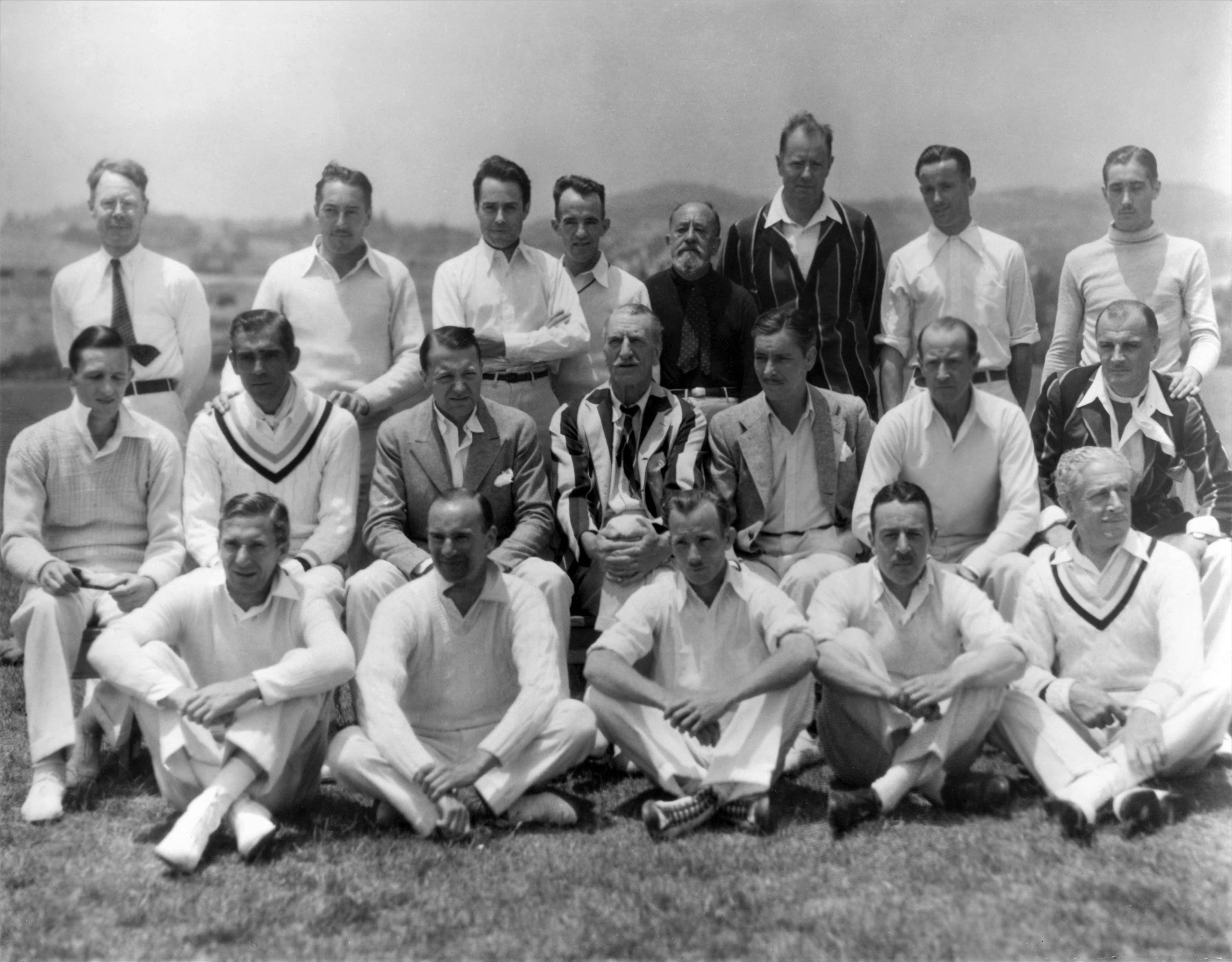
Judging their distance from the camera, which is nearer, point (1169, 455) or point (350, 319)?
point (1169, 455)

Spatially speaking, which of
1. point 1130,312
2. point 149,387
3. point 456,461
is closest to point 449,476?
point 456,461

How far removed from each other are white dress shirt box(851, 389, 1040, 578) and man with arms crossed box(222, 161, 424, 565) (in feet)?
8.28

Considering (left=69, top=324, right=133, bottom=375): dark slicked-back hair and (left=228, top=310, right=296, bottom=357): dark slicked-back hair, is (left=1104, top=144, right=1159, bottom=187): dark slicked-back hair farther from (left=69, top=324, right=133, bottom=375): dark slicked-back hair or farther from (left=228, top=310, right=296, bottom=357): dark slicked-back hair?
(left=69, top=324, right=133, bottom=375): dark slicked-back hair

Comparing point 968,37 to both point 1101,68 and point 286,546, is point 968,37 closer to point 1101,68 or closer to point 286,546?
point 1101,68

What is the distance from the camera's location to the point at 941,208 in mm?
6910

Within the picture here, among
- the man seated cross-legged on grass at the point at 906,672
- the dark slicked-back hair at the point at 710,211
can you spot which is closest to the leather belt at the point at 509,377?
the dark slicked-back hair at the point at 710,211

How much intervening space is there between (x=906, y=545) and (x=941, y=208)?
99.1 inches

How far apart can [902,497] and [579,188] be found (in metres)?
2.74

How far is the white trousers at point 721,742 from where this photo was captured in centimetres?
487

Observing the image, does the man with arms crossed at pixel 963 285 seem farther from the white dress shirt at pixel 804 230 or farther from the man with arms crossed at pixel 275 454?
the man with arms crossed at pixel 275 454

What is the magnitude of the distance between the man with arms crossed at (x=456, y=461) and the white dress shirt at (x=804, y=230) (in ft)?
6.06

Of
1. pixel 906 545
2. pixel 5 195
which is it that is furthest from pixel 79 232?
pixel 906 545

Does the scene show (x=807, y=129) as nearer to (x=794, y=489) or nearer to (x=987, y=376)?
(x=987, y=376)

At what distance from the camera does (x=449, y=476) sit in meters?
6.20
